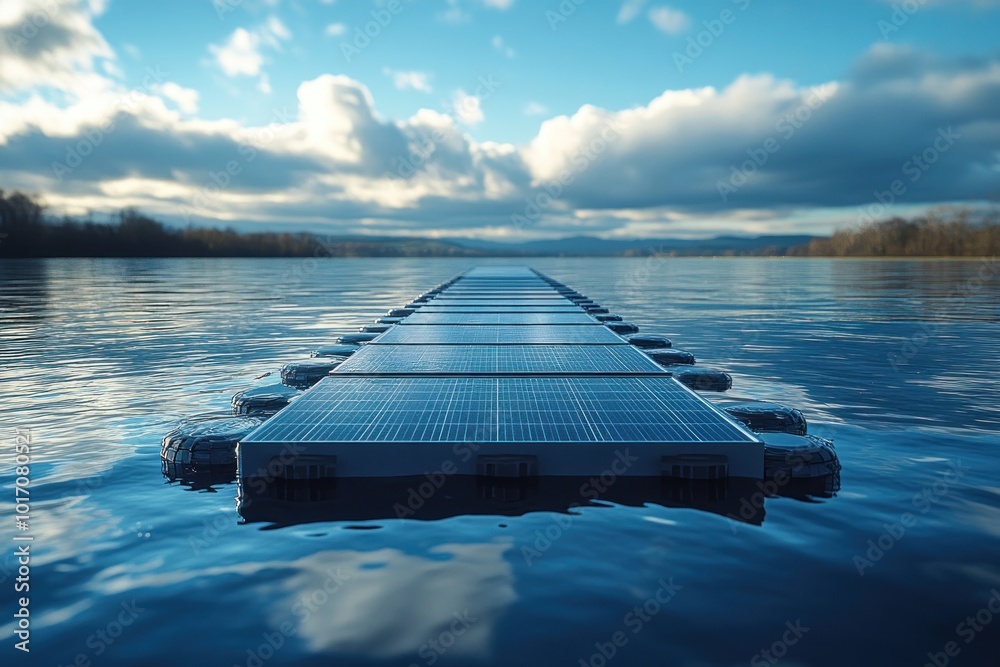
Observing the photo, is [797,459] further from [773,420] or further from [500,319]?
[500,319]

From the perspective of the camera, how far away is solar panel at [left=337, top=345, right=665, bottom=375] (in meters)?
16.9

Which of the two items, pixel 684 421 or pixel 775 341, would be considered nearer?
pixel 684 421

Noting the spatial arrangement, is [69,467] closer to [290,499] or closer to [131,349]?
[290,499]

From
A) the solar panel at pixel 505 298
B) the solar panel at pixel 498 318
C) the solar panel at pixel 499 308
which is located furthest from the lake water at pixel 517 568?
the solar panel at pixel 505 298

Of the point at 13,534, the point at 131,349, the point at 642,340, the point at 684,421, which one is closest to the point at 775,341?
the point at 642,340

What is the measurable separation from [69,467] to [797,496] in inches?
473

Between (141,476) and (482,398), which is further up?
(482,398)

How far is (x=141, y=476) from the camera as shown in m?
12.4

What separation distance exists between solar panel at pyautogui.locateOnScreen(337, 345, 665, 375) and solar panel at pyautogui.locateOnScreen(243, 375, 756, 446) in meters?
1.11

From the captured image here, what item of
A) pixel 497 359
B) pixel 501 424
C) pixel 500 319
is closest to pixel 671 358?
pixel 497 359

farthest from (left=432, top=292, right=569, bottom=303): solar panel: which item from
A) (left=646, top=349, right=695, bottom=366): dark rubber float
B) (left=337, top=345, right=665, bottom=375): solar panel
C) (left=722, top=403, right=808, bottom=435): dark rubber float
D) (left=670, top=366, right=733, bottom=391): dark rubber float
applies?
(left=722, top=403, right=808, bottom=435): dark rubber float

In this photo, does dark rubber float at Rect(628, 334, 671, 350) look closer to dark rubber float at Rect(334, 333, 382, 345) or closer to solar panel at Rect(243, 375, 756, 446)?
solar panel at Rect(243, 375, 756, 446)

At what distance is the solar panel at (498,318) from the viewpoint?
27984mm

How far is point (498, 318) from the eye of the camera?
2958cm
